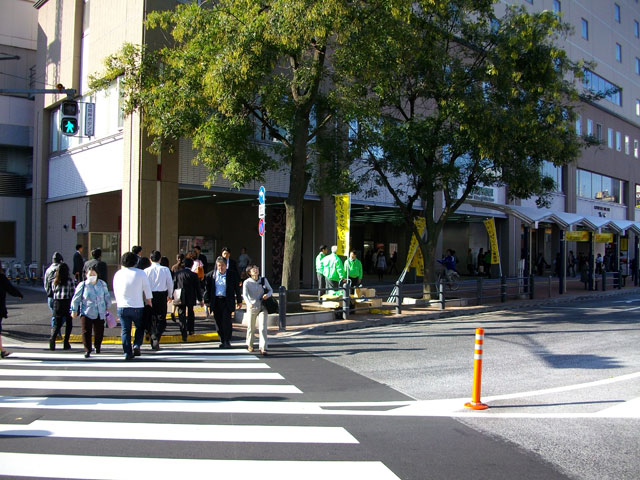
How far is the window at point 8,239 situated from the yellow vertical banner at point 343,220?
→ 740 inches

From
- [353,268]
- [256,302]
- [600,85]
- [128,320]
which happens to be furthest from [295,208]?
[600,85]

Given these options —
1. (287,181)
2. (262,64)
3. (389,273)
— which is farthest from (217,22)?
(389,273)

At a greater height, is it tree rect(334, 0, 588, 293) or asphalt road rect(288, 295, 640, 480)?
tree rect(334, 0, 588, 293)

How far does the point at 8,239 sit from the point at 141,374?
22.4 meters

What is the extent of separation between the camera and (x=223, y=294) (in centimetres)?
1109

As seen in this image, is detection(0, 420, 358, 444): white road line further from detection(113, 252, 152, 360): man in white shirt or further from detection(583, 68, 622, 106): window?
detection(583, 68, 622, 106): window

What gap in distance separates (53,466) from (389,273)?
33474 mm

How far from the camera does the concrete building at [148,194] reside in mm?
17875

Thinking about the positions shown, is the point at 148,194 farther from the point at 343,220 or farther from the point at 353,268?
the point at 353,268

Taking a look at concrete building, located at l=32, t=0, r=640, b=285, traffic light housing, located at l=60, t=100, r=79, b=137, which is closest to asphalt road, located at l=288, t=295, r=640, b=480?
traffic light housing, located at l=60, t=100, r=79, b=137

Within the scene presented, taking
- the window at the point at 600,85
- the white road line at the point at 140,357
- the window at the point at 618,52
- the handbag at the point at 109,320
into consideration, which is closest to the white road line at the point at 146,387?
the white road line at the point at 140,357

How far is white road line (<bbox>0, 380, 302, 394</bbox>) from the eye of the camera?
784cm

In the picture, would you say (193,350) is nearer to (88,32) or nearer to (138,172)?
(138,172)

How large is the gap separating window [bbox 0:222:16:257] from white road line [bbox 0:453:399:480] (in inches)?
992
